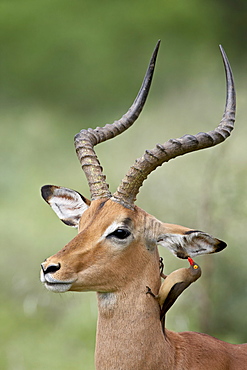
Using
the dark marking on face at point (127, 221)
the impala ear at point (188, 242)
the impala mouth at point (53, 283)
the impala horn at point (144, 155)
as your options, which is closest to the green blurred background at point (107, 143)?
the impala horn at point (144, 155)

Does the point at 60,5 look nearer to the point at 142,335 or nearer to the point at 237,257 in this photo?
the point at 237,257

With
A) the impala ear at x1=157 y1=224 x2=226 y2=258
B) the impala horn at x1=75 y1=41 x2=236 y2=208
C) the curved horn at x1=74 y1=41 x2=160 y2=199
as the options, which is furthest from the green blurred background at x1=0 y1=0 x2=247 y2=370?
the impala ear at x1=157 y1=224 x2=226 y2=258

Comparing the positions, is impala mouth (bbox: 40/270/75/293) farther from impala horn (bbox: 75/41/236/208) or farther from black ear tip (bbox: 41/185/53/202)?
black ear tip (bbox: 41/185/53/202)

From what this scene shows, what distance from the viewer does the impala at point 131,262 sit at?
3902mm

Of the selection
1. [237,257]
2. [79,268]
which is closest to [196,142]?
[79,268]

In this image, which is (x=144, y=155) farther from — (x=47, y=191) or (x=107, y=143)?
(x=107, y=143)

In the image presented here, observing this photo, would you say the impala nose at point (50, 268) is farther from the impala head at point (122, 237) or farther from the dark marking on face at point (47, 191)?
the dark marking on face at point (47, 191)

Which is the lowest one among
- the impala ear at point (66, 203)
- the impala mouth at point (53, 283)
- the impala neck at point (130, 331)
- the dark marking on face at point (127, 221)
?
the impala neck at point (130, 331)

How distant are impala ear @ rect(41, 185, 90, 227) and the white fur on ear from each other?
65 centimetres

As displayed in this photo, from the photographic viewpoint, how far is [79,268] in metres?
3.81

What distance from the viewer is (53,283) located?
3.71m

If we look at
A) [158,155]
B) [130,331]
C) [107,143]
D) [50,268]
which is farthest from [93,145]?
[107,143]

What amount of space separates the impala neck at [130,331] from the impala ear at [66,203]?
0.68 m

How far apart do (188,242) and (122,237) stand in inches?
14.8
